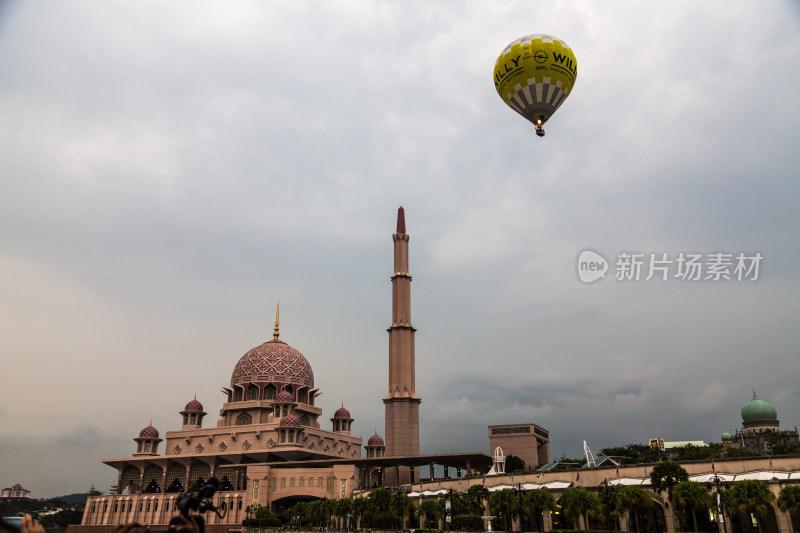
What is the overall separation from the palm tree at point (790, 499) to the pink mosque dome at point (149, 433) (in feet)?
275

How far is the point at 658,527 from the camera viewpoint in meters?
53.5

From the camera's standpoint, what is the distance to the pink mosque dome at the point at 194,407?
3834 inches

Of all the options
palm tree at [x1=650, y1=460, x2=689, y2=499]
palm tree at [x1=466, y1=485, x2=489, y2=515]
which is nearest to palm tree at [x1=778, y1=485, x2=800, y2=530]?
palm tree at [x1=650, y1=460, x2=689, y2=499]

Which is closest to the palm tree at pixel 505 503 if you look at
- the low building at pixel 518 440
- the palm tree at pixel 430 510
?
the palm tree at pixel 430 510

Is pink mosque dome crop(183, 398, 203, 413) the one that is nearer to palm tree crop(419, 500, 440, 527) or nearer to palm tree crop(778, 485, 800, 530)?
palm tree crop(419, 500, 440, 527)

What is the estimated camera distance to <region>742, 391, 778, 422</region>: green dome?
145 meters

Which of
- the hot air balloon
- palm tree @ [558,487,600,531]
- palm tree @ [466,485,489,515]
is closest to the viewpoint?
the hot air balloon

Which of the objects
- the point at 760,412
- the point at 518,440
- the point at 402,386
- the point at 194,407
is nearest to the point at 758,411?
the point at 760,412

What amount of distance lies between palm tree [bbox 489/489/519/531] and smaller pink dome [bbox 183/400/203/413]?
5980 cm

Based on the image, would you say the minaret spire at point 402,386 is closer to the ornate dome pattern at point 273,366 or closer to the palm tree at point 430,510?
the ornate dome pattern at point 273,366

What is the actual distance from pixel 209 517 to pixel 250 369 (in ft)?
80.3

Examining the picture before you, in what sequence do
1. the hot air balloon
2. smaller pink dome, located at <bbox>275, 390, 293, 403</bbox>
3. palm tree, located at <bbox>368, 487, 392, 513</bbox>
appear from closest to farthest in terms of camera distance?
the hot air balloon < palm tree, located at <bbox>368, 487, 392, 513</bbox> < smaller pink dome, located at <bbox>275, 390, 293, 403</bbox>

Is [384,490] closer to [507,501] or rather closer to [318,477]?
[507,501]

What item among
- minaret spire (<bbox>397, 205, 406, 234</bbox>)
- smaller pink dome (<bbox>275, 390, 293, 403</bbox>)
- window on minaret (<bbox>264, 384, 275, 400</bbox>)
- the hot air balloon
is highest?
minaret spire (<bbox>397, 205, 406, 234</bbox>)
